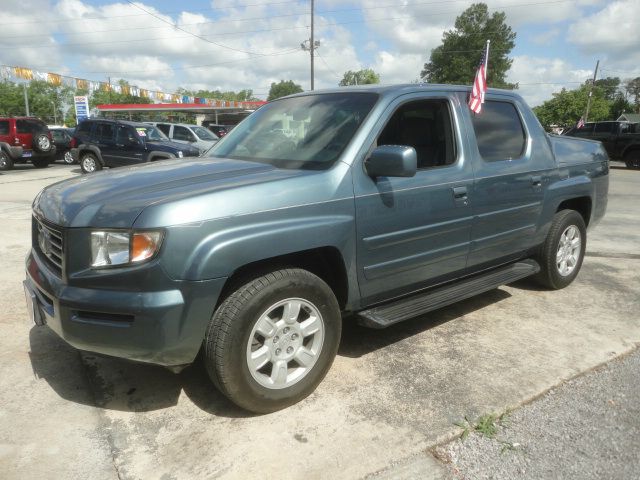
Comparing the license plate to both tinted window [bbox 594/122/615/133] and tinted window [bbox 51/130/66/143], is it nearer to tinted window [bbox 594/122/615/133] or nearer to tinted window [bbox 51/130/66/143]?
tinted window [bbox 51/130/66/143]

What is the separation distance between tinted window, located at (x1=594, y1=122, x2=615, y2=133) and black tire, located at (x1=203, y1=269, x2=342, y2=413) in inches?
788

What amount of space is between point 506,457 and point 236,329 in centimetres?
141

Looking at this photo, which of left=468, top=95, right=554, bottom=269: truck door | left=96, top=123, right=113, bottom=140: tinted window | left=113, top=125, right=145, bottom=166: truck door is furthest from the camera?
left=96, top=123, right=113, bottom=140: tinted window

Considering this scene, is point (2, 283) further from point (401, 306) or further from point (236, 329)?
point (401, 306)

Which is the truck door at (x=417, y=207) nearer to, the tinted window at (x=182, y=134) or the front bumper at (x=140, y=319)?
the front bumper at (x=140, y=319)

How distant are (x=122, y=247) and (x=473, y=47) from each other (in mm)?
74625

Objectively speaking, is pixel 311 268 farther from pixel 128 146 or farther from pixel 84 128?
pixel 84 128

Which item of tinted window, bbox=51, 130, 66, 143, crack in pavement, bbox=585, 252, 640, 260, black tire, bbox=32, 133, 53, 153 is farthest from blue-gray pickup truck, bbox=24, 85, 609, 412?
tinted window, bbox=51, 130, 66, 143

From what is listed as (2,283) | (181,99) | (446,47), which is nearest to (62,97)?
(181,99)

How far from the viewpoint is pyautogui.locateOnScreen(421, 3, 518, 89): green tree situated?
222 ft

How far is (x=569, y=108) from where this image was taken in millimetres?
62844

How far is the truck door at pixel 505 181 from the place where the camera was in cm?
367

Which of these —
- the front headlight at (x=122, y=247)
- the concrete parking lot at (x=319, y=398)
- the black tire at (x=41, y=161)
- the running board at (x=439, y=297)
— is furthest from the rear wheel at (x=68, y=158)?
the front headlight at (x=122, y=247)

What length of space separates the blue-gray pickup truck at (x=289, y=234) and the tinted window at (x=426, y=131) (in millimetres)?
11
